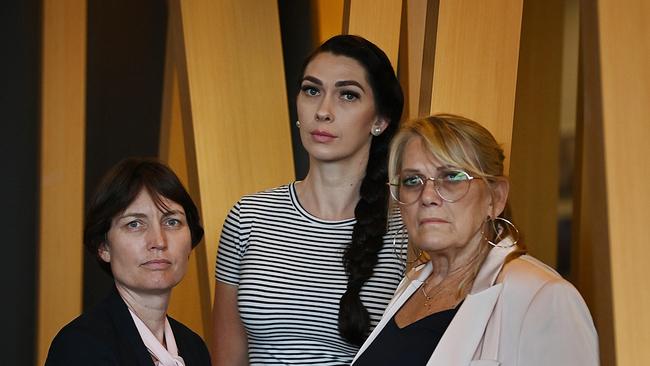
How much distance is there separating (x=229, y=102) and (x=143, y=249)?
5.60 feet

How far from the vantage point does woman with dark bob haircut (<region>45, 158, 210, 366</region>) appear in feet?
8.29

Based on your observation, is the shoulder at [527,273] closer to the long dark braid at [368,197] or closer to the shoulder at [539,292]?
the shoulder at [539,292]

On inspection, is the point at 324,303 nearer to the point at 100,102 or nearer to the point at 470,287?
the point at 470,287

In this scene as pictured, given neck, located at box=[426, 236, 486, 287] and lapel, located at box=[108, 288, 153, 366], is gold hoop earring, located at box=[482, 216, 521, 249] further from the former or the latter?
lapel, located at box=[108, 288, 153, 366]

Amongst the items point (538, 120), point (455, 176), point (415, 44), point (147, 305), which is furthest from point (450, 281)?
point (538, 120)

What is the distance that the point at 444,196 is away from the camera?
2.30 m

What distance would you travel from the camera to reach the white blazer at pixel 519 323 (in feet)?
6.63

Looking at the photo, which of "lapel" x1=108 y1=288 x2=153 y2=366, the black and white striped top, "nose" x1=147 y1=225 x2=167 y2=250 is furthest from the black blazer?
the black and white striped top

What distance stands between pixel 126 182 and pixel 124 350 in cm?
39

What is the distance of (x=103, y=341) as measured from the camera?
240 cm

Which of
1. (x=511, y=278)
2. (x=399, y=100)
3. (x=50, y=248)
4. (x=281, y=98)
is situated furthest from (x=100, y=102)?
(x=511, y=278)

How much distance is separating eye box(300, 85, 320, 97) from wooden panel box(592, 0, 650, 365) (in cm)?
81

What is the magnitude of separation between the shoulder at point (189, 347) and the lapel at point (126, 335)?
158 mm

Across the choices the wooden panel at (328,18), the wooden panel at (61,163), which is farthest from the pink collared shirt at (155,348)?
the wooden panel at (328,18)
